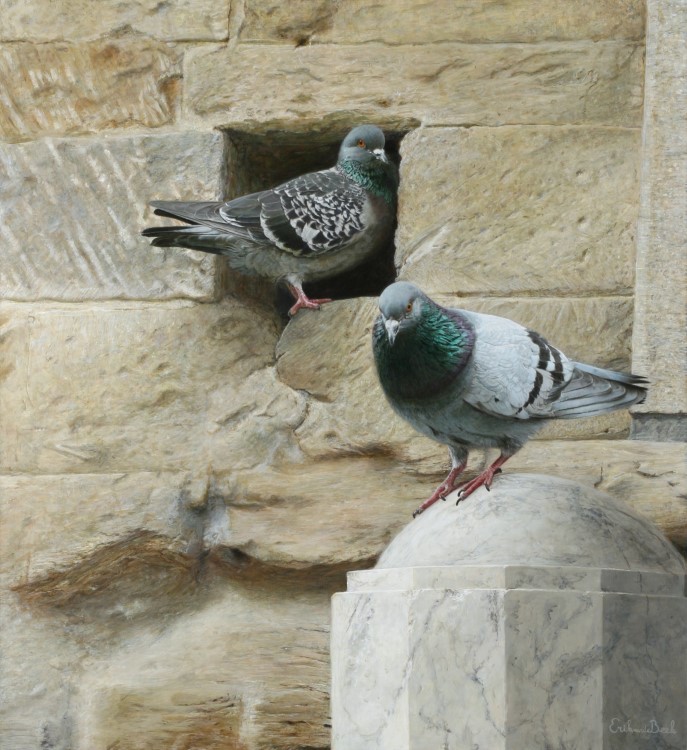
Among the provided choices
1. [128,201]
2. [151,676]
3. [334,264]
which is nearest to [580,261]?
[334,264]

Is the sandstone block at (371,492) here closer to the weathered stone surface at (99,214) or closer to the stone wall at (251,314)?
the stone wall at (251,314)

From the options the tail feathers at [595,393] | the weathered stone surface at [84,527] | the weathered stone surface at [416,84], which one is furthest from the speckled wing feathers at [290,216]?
the tail feathers at [595,393]

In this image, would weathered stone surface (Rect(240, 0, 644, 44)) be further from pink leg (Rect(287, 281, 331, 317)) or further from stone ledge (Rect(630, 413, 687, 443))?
stone ledge (Rect(630, 413, 687, 443))

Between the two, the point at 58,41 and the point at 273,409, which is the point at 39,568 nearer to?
the point at 273,409

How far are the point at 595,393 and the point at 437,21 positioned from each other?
1.44m

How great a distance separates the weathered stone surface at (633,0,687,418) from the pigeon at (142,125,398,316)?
804 millimetres

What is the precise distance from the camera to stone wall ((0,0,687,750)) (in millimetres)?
3889

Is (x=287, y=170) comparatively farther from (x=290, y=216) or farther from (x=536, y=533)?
(x=536, y=533)

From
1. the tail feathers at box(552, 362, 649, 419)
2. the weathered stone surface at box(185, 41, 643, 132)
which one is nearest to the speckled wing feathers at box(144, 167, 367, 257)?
the weathered stone surface at box(185, 41, 643, 132)

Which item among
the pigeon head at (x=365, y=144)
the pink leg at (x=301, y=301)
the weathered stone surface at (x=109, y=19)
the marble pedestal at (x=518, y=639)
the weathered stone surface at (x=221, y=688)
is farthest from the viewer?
the weathered stone surface at (x=109, y=19)

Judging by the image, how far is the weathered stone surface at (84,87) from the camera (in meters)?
4.29

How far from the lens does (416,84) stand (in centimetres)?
417
